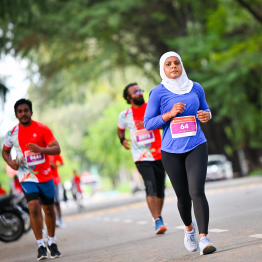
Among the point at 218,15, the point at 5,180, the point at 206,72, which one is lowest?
the point at 5,180

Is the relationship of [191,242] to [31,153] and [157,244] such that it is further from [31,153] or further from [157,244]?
[31,153]

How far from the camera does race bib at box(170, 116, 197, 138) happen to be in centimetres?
680

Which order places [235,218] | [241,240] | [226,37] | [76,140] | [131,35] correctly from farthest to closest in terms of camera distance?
[76,140]
[131,35]
[226,37]
[235,218]
[241,240]

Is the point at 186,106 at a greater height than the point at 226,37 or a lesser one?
lesser

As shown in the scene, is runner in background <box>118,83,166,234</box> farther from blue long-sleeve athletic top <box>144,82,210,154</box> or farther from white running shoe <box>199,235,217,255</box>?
white running shoe <box>199,235,217,255</box>

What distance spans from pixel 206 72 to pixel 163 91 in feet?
80.7

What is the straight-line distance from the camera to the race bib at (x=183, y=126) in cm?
680

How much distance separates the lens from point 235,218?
433 inches

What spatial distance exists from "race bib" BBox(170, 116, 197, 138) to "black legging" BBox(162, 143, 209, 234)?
172 mm

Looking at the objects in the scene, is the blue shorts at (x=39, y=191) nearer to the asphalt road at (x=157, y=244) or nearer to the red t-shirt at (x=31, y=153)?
the red t-shirt at (x=31, y=153)

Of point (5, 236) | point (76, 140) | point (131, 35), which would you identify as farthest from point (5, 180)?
point (5, 236)

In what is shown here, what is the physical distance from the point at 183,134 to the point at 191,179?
0.43 meters

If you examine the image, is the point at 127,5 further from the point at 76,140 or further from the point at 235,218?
the point at 76,140

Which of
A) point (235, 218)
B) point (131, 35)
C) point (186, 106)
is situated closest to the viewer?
point (186, 106)
